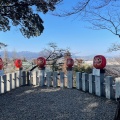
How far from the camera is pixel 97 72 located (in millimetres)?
8414

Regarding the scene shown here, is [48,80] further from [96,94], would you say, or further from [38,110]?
[38,110]

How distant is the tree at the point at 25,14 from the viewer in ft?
32.9

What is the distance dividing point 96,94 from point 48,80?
3165 mm

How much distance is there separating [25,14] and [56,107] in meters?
5.21

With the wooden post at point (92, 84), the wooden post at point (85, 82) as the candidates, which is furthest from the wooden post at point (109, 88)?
the wooden post at point (85, 82)

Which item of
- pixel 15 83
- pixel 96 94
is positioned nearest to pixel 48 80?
pixel 15 83

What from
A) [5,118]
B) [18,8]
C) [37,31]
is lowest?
[5,118]

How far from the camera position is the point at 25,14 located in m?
10.5

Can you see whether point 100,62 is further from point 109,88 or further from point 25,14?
point 25,14

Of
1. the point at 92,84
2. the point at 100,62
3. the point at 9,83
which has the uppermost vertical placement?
the point at 100,62

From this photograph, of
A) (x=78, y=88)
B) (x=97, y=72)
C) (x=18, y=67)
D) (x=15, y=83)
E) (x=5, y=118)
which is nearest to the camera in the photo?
(x=5, y=118)

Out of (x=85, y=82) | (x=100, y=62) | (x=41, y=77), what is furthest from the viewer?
(x=41, y=77)

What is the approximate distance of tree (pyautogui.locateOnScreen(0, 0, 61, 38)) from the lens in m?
10.0

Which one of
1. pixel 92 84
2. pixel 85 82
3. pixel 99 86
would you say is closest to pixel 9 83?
pixel 85 82
